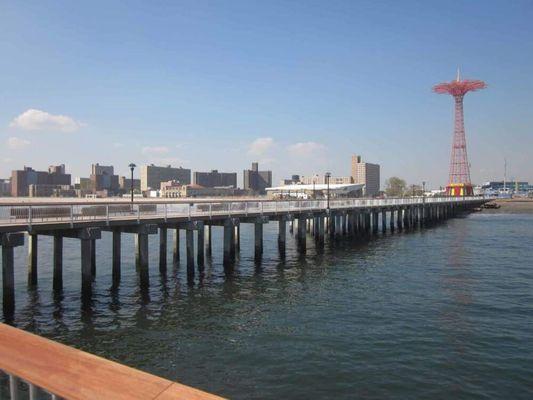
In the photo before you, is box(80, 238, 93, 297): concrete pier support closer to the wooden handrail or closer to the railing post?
the wooden handrail

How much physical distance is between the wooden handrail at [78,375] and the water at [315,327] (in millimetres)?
10196

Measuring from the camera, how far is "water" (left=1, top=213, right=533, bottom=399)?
1402cm

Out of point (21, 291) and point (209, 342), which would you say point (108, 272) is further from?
point (209, 342)

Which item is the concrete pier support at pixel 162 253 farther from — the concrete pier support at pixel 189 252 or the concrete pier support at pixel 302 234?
the concrete pier support at pixel 302 234

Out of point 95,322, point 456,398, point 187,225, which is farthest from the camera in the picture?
point 187,225

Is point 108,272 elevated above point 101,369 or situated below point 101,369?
below

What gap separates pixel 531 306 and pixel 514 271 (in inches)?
437

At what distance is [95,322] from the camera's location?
20.0 metres

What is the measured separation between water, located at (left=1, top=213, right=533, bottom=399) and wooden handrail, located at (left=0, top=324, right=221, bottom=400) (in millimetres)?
10196

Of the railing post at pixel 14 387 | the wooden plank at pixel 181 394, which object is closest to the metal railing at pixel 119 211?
the railing post at pixel 14 387

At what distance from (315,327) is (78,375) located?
16814 mm

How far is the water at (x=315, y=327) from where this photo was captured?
14023 mm

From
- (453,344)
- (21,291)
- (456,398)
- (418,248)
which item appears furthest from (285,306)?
(418,248)

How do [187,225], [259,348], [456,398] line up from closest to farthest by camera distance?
1. [456,398]
2. [259,348]
3. [187,225]
